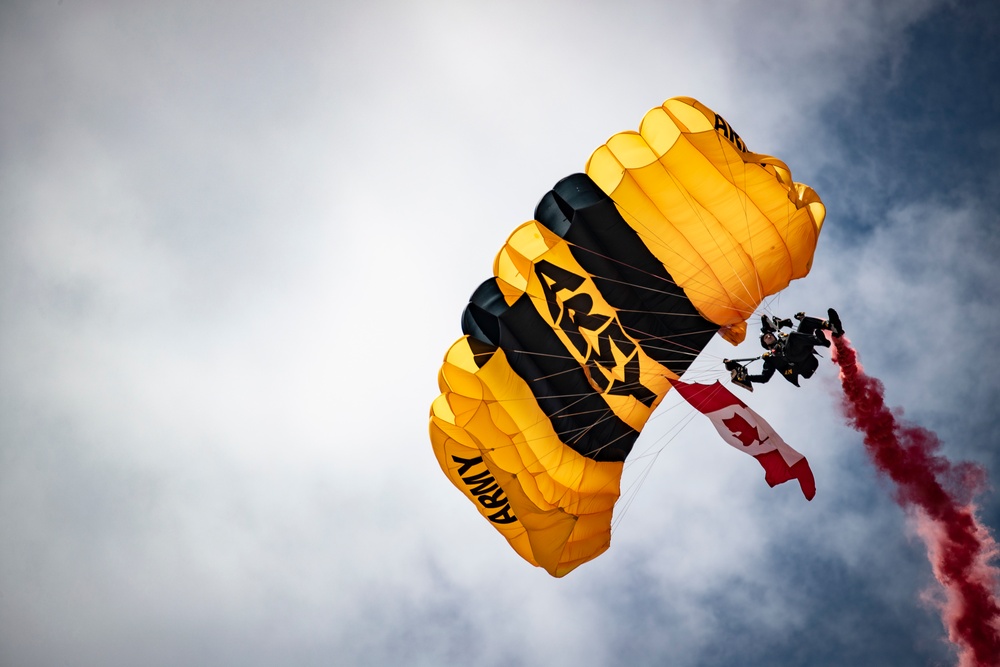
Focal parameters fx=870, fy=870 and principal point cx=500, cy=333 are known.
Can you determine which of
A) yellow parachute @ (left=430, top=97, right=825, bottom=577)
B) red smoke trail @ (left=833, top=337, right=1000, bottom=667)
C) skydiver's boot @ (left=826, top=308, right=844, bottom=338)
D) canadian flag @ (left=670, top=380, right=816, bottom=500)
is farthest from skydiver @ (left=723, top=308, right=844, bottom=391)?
red smoke trail @ (left=833, top=337, right=1000, bottom=667)

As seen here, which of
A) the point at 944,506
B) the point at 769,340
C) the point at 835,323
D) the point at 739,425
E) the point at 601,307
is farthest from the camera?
the point at 944,506

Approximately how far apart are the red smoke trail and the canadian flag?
1.85 meters

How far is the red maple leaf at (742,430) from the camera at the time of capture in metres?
13.9

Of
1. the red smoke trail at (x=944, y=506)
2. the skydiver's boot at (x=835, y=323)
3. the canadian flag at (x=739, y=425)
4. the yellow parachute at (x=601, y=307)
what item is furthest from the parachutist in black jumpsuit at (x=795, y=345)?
the red smoke trail at (x=944, y=506)

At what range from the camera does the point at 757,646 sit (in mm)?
53719

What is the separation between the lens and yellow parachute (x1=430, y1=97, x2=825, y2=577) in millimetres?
13375

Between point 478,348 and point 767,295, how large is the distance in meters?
4.80

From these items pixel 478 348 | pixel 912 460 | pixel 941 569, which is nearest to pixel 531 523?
pixel 478 348

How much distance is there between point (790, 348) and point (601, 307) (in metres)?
3.05

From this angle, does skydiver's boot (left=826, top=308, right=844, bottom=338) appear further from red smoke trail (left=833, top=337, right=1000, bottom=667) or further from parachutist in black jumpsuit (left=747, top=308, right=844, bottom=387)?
red smoke trail (left=833, top=337, right=1000, bottom=667)

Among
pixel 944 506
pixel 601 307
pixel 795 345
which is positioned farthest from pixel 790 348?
pixel 944 506

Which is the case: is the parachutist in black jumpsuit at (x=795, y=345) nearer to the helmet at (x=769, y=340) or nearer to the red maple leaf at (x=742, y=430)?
the helmet at (x=769, y=340)

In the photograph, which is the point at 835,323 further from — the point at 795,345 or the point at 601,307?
the point at 601,307

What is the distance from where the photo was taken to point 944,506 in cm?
1600
